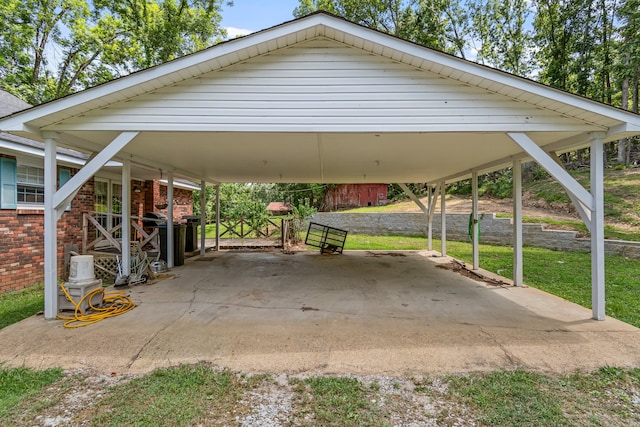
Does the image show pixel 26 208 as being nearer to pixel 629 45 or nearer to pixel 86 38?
pixel 86 38

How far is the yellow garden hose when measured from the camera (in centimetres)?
432

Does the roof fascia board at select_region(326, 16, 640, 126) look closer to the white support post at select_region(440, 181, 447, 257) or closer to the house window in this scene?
the white support post at select_region(440, 181, 447, 257)

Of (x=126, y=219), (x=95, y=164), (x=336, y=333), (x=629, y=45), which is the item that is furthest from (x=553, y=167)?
(x=629, y=45)

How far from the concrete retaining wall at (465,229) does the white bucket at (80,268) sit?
1348cm

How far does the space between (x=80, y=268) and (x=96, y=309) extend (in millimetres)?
664

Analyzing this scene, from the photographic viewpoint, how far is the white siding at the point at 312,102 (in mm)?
4348

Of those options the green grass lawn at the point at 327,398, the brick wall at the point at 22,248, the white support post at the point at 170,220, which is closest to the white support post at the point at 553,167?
the green grass lawn at the point at 327,398

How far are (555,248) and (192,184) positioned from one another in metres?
14.6

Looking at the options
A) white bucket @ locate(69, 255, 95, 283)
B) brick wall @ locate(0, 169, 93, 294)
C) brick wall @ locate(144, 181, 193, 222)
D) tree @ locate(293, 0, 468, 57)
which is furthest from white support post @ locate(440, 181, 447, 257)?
tree @ locate(293, 0, 468, 57)

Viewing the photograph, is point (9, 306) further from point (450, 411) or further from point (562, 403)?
point (562, 403)

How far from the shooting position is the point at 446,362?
3.25m

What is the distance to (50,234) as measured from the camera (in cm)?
436

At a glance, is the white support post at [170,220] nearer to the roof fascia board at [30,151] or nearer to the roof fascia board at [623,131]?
the roof fascia board at [30,151]

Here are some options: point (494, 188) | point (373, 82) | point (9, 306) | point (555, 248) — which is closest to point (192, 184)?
point (9, 306)
